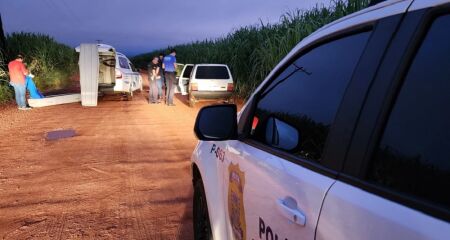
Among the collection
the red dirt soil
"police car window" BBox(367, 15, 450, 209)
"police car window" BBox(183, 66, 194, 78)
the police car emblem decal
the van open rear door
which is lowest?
the red dirt soil

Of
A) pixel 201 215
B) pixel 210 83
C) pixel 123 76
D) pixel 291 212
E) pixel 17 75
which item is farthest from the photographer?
pixel 123 76

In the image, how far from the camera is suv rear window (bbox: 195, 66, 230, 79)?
1576cm

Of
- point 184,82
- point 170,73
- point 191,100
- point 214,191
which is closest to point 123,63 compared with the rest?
point 184,82

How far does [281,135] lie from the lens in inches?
79.0

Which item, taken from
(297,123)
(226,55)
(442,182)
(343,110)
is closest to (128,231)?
(297,123)

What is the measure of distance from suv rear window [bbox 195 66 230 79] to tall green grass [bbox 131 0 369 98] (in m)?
1.01

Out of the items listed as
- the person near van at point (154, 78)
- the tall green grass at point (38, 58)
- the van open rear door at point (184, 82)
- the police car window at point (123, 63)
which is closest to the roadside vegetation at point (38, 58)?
the tall green grass at point (38, 58)

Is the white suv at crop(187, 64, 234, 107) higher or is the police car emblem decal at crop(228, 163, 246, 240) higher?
the police car emblem decal at crop(228, 163, 246, 240)

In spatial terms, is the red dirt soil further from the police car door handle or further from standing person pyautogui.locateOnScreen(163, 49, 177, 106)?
standing person pyautogui.locateOnScreen(163, 49, 177, 106)

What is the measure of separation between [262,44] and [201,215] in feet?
40.7

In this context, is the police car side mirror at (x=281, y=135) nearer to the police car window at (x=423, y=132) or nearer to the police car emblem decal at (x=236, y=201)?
Result: the police car emblem decal at (x=236, y=201)

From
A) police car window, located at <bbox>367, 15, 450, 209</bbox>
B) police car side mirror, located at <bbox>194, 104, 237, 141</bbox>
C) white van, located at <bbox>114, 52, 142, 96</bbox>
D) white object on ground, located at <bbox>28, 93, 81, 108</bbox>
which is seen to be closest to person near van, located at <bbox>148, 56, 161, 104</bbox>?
white van, located at <bbox>114, 52, 142, 96</bbox>

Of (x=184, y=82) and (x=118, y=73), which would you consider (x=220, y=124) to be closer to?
(x=118, y=73)

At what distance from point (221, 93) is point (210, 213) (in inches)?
511
